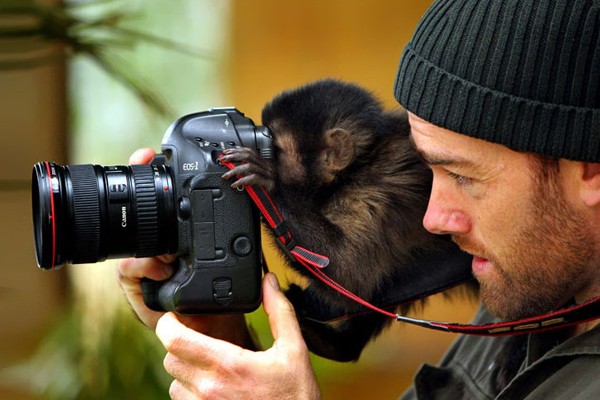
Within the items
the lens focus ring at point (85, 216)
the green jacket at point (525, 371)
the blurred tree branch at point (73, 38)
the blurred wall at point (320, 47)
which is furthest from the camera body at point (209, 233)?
the blurred wall at point (320, 47)

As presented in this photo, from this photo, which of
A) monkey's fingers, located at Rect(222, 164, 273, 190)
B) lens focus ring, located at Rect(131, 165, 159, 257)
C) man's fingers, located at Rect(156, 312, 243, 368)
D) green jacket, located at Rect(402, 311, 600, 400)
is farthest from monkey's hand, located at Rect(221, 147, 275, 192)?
green jacket, located at Rect(402, 311, 600, 400)

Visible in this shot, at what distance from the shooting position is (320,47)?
299cm

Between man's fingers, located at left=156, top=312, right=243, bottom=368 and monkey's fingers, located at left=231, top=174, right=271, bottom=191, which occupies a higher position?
monkey's fingers, located at left=231, top=174, right=271, bottom=191

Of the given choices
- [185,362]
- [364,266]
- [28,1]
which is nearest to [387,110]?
[364,266]

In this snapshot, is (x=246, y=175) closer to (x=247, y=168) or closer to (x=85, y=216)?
(x=247, y=168)

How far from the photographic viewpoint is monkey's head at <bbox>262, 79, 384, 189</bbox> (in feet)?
5.21

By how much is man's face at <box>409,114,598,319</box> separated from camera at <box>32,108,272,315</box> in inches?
11.0

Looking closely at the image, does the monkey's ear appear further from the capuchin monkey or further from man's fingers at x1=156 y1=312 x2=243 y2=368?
man's fingers at x1=156 y1=312 x2=243 y2=368

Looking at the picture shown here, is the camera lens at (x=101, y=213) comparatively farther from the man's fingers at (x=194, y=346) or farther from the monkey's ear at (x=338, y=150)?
the monkey's ear at (x=338, y=150)

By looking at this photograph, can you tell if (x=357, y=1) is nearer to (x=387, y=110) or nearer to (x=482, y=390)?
(x=387, y=110)

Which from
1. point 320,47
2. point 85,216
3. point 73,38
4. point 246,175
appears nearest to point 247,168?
point 246,175

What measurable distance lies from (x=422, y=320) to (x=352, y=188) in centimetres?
32

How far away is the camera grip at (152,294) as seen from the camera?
144 centimetres

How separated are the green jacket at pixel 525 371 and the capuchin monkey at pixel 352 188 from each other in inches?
6.5
